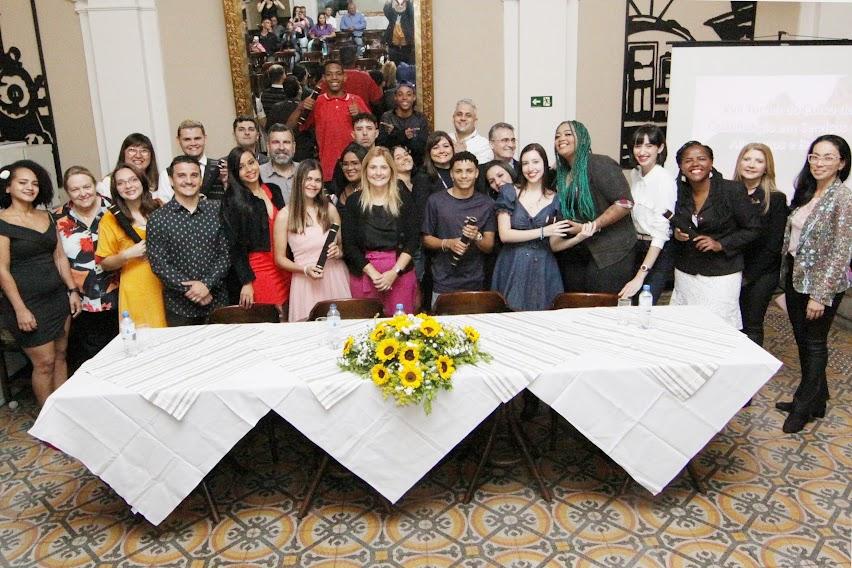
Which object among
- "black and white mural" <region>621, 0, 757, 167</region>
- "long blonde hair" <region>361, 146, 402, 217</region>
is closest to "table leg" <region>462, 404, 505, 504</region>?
"long blonde hair" <region>361, 146, 402, 217</region>

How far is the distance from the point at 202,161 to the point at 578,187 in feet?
8.45

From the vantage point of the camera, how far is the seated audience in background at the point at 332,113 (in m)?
5.68

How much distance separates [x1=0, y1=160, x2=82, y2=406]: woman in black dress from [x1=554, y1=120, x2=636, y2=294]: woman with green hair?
295cm

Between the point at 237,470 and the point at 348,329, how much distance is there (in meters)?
0.94

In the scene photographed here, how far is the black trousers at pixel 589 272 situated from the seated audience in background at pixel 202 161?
221 centimetres

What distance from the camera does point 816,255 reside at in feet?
11.6

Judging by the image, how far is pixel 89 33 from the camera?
5.87 m

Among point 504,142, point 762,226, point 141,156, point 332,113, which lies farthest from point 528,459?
point 332,113

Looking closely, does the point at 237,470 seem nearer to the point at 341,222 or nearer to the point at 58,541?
the point at 58,541

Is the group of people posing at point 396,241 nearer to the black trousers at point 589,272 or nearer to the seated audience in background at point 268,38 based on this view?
the black trousers at point 589,272

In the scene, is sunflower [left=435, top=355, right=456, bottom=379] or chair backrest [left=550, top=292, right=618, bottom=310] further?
chair backrest [left=550, top=292, right=618, bottom=310]

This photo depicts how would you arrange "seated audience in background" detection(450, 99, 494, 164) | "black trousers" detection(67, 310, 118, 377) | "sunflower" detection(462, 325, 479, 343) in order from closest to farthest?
"sunflower" detection(462, 325, 479, 343) < "black trousers" detection(67, 310, 118, 377) < "seated audience in background" detection(450, 99, 494, 164)

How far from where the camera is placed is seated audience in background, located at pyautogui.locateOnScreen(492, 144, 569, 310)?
398 centimetres

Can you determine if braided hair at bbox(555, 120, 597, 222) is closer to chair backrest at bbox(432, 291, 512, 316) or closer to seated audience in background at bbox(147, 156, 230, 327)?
chair backrest at bbox(432, 291, 512, 316)
